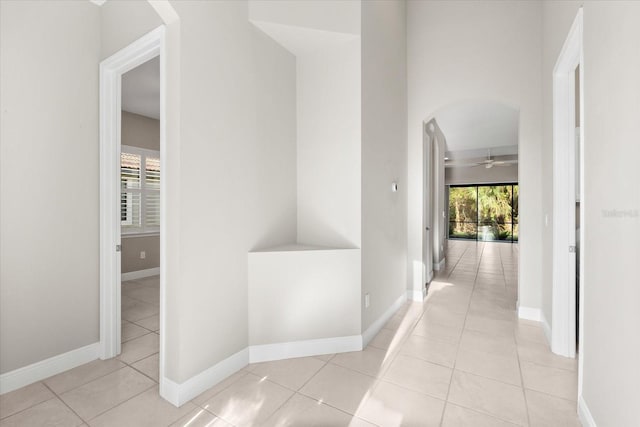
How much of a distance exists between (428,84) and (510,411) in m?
3.41

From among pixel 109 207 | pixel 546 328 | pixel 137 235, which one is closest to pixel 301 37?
pixel 109 207

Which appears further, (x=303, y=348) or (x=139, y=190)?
(x=139, y=190)

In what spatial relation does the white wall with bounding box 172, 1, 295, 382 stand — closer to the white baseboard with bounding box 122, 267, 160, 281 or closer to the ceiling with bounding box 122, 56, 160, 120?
the ceiling with bounding box 122, 56, 160, 120

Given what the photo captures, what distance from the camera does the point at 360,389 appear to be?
1.97 metres

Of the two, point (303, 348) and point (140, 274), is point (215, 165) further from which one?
point (140, 274)

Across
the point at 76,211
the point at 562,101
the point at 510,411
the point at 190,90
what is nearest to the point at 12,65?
the point at 76,211

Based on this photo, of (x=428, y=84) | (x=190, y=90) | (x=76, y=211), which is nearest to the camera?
(x=190, y=90)

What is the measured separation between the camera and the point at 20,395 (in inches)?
76.3

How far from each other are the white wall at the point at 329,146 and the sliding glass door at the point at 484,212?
10.1m

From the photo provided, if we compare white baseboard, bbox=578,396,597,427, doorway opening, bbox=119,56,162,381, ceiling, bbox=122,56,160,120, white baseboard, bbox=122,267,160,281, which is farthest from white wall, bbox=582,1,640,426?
white baseboard, bbox=122,267,160,281

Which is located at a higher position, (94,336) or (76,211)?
(76,211)

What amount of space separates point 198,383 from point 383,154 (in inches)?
96.2

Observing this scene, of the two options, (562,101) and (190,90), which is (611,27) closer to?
(562,101)

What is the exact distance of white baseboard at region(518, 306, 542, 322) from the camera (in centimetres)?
317
